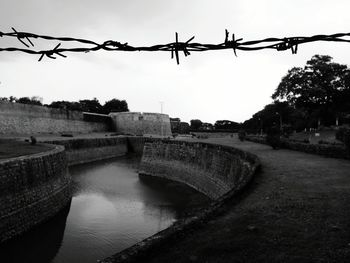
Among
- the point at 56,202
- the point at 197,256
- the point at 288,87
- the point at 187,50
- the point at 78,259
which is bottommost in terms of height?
the point at 78,259

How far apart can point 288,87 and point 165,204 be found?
25527 mm

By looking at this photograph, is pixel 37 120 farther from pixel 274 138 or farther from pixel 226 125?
pixel 226 125

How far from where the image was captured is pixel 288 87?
35531 millimetres

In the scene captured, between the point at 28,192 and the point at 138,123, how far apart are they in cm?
4243

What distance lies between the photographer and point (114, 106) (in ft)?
230

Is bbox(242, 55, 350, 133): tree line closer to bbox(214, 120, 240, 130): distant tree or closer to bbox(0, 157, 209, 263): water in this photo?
bbox(0, 157, 209, 263): water

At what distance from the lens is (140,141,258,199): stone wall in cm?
1377

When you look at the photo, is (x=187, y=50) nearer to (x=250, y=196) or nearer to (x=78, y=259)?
(x=250, y=196)

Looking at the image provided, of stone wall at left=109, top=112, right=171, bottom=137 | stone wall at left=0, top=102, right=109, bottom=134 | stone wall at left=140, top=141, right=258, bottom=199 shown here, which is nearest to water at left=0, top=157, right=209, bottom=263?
stone wall at left=140, top=141, right=258, bottom=199

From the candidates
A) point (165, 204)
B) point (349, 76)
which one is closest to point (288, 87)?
point (349, 76)

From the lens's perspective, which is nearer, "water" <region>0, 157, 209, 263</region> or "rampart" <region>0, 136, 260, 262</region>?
"rampart" <region>0, 136, 260, 262</region>

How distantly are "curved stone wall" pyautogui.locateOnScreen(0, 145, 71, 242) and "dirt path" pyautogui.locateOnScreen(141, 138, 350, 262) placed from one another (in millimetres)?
6694

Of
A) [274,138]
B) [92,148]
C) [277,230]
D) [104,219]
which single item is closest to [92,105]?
[92,148]

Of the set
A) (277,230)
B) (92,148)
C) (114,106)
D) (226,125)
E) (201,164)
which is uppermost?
(114,106)
